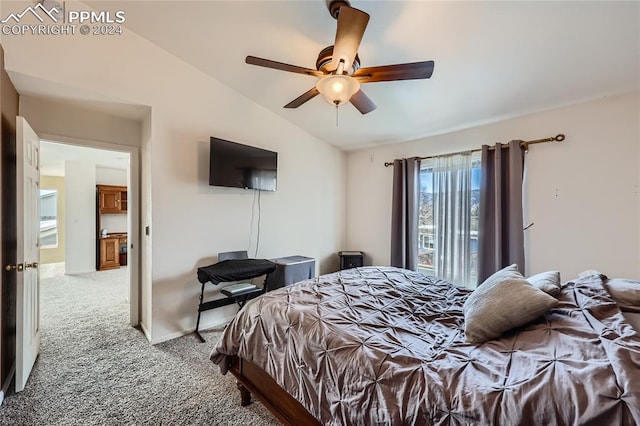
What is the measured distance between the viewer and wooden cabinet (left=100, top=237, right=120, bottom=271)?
5758mm

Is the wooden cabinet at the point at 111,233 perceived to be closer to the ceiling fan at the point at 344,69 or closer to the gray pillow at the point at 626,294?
the ceiling fan at the point at 344,69

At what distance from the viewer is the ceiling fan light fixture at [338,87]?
1.87m

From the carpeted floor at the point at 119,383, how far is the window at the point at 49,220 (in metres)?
5.05

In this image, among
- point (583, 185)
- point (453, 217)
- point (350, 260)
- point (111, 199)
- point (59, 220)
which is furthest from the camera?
point (59, 220)

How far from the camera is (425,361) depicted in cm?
114

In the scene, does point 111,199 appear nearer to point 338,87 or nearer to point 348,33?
point 338,87

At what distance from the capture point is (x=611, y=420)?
777 millimetres

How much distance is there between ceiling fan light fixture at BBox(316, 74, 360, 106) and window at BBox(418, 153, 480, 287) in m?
2.17

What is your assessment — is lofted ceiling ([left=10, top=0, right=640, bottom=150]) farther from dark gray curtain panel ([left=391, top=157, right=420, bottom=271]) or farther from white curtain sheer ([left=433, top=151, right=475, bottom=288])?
dark gray curtain panel ([left=391, top=157, right=420, bottom=271])

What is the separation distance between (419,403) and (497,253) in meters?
2.55

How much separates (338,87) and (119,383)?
2.80 meters

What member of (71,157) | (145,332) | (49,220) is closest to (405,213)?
(145,332)

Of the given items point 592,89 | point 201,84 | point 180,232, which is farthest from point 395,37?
point 180,232

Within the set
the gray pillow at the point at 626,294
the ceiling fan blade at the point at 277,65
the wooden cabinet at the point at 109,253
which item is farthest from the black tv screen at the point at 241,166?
the wooden cabinet at the point at 109,253
